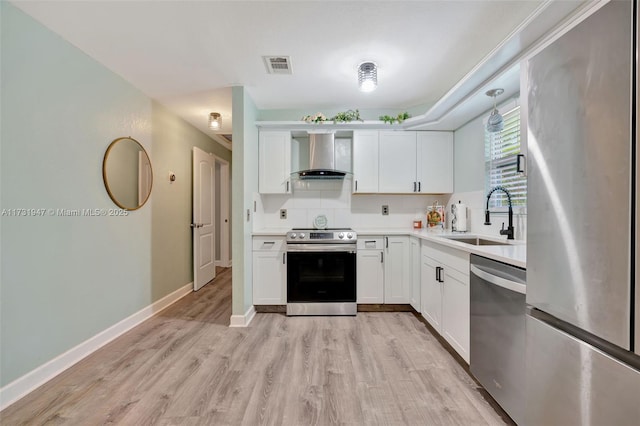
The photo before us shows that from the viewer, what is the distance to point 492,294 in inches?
58.6

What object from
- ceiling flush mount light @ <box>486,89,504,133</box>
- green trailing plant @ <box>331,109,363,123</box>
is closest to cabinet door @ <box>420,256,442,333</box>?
ceiling flush mount light @ <box>486,89,504,133</box>

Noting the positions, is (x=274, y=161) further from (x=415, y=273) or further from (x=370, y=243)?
Result: (x=415, y=273)

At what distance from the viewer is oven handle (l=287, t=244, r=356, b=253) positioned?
9.42 feet

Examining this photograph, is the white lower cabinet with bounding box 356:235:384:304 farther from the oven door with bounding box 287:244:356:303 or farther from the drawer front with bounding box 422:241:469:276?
the drawer front with bounding box 422:241:469:276

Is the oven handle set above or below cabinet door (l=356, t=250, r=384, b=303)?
above

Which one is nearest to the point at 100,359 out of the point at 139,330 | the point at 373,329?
the point at 139,330

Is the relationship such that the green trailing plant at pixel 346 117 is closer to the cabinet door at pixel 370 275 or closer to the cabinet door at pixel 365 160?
the cabinet door at pixel 365 160

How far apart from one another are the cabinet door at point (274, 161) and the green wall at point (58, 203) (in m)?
1.25

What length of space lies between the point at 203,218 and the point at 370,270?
8.73 ft

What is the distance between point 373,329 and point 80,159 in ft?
9.46

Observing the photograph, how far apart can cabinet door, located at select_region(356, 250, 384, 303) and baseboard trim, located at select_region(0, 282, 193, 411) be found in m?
2.30

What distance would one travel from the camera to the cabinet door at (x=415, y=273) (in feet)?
9.09

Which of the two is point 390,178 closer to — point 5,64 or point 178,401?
point 178,401

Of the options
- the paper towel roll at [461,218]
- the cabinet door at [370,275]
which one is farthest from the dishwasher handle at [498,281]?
→ the cabinet door at [370,275]
